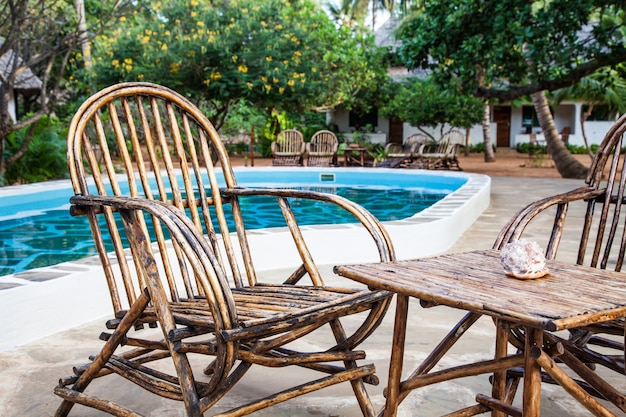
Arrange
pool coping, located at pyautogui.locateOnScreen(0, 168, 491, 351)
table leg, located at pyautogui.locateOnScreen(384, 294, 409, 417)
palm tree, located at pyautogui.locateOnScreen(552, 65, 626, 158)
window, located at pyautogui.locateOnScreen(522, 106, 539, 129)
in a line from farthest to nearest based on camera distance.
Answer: window, located at pyautogui.locateOnScreen(522, 106, 539, 129)
palm tree, located at pyautogui.locateOnScreen(552, 65, 626, 158)
pool coping, located at pyautogui.locateOnScreen(0, 168, 491, 351)
table leg, located at pyautogui.locateOnScreen(384, 294, 409, 417)

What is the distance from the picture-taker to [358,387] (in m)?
1.99

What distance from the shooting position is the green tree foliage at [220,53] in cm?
1184

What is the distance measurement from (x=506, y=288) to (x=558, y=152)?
442 inches

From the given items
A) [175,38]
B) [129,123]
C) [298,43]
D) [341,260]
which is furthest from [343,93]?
[129,123]

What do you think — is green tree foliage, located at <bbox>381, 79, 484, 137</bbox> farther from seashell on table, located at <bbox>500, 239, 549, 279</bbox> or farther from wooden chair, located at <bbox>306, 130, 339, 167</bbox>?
seashell on table, located at <bbox>500, 239, 549, 279</bbox>

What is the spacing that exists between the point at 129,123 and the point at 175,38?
10.1m

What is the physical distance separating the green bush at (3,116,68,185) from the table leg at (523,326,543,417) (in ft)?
29.4

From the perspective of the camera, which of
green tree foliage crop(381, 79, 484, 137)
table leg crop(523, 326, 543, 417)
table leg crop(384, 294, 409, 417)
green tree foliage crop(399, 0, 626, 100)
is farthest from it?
green tree foliage crop(381, 79, 484, 137)

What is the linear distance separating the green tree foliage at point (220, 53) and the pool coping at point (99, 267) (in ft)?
20.6

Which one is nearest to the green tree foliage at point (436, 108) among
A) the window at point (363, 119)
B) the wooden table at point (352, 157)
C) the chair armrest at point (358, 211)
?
the wooden table at point (352, 157)

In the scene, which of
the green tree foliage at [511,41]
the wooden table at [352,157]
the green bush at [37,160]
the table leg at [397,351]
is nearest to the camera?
the table leg at [397,351]

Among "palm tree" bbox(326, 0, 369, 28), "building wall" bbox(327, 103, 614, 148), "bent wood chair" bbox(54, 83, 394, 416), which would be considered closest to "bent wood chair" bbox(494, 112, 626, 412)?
"bent wood chair" bbox(54, 83, 394, 416)

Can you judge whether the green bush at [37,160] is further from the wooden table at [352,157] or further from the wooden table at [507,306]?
the wooden table at [507,306]

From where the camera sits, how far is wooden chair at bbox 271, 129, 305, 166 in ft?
42.7
